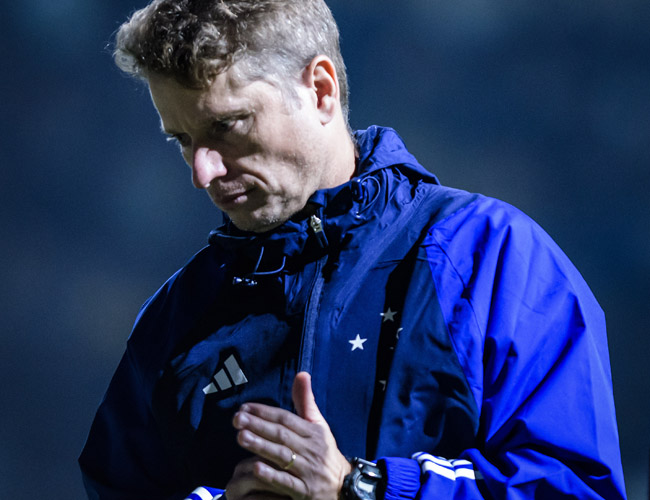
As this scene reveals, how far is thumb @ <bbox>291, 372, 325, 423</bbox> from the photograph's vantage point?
37.7 inches

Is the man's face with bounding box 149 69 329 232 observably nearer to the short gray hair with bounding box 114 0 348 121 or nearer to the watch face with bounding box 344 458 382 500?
the short gray hair with bounding box 114 0 348 121

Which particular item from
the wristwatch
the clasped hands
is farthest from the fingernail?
the wristwatch

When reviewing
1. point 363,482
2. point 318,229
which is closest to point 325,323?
point 318,229

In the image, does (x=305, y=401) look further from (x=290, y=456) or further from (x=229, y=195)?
(x=229, y=195)

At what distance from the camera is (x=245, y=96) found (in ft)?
3.76

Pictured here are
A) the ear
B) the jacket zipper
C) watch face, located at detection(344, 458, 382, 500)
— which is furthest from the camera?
the ear

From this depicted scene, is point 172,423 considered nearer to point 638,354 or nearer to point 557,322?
point 557,322

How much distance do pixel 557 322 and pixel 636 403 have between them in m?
1.36

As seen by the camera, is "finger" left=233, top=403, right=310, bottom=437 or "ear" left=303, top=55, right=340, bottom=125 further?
"ear" left=303, top=55, right=340, bottom=125

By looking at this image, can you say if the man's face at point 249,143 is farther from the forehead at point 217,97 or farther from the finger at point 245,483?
the finger at point 245,483

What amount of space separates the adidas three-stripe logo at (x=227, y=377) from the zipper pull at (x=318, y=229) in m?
0.18

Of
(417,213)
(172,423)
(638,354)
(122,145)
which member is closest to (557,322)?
(417,213)

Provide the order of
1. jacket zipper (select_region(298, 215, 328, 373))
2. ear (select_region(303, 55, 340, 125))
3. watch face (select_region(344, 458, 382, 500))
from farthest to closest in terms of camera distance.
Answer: ear (select_region(303, 55, 340, 125)) → jacket zipper (select_region(298, 215, 328, 373)) → watch face (select_region(344, 458, 382, 500))

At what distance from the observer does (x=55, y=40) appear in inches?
99.0
